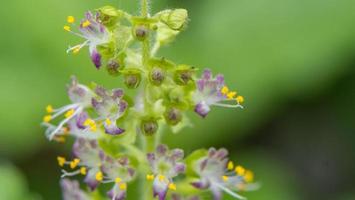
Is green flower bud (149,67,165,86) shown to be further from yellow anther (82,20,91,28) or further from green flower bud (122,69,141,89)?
yellow anther (82,20,91,28)

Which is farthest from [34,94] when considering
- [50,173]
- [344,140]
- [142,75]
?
[142,75]

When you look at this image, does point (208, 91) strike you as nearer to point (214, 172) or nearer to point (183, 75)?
point (183, 75)

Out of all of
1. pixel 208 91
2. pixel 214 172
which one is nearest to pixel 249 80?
pixel 214 172

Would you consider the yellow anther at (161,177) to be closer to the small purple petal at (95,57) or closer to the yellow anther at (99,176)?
the yellow anther at (99,176)

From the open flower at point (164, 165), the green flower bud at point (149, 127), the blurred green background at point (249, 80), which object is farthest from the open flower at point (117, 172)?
the blurred green background at point (249, 80)

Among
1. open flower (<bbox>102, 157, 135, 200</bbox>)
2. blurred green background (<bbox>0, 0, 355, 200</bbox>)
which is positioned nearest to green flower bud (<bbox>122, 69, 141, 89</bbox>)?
open flower (<bbox>102, 157, 135, 200</bbox>)

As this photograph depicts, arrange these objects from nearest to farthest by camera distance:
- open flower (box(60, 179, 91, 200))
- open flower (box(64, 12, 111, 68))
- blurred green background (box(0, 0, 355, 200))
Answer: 1. open flower (box(64, 12, 111, 68))
2. open flower (box(60, 179, 91, 200))
3. blurred green background (box(0, 0, 355, 200))

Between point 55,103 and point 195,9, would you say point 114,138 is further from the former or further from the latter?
point 195,9
